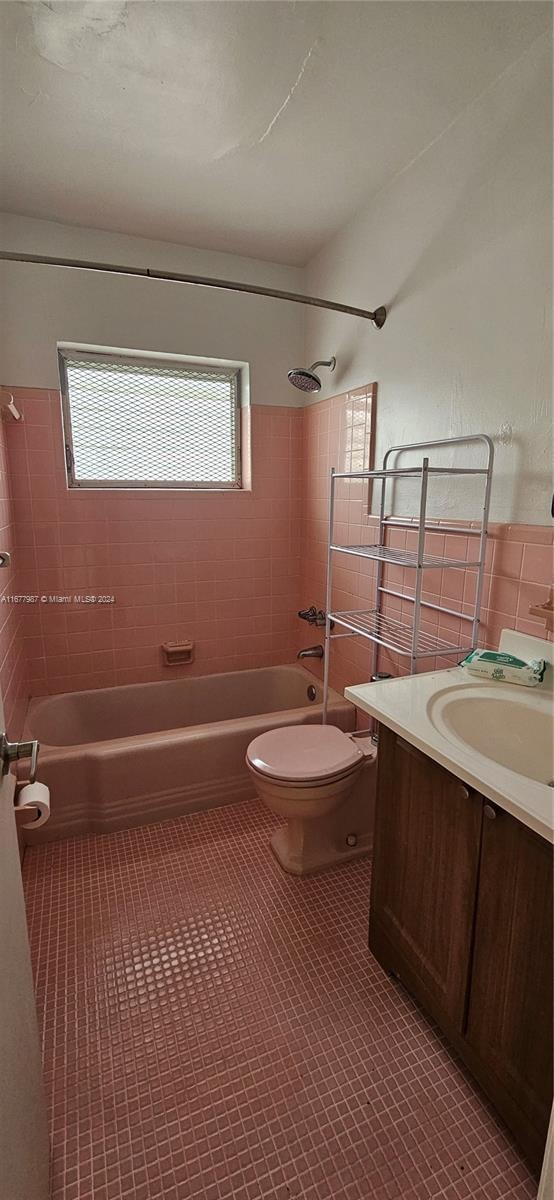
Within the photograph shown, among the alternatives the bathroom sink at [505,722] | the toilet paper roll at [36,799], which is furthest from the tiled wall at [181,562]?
the toilet paper roll at [36,799]

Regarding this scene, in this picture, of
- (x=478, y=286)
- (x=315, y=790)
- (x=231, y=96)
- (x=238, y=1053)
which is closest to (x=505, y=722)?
(x=315, y=790)

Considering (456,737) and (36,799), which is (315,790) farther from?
(36,799)

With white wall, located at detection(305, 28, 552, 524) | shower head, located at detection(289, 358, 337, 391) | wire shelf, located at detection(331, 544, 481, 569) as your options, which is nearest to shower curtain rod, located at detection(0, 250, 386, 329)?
white wall, located at detection(305, 28, 552, 524)

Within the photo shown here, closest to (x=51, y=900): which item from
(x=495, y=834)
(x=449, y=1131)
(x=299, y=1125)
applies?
(x=299, y=1125)

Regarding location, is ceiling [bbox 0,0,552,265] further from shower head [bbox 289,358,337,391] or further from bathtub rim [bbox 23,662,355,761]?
bathtub rim [bbox 23,662,355,761]

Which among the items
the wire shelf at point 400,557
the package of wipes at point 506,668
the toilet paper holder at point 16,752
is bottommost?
the package of wipes at point 506,668

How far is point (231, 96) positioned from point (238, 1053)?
2548 millimetres

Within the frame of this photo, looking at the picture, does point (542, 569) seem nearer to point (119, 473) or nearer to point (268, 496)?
point (268, 496)

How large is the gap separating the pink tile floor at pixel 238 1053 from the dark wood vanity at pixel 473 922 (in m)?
0.14

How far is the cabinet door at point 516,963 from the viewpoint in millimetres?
867

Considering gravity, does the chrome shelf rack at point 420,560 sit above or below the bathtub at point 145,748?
above

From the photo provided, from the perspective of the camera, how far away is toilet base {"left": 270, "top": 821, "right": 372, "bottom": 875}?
1770 millimetres

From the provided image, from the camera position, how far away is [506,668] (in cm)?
130

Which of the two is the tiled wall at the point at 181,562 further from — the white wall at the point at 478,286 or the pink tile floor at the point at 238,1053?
the pink tile floor at the point at 238,1053
